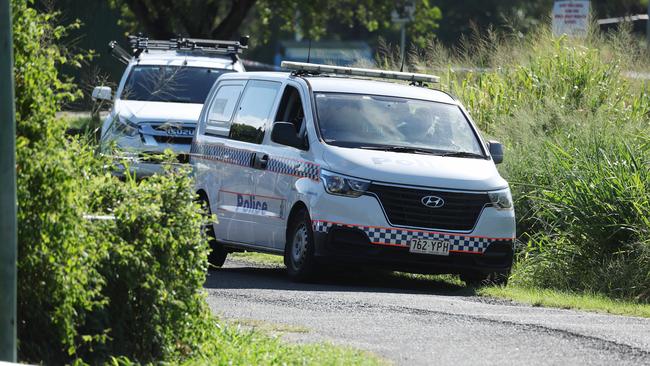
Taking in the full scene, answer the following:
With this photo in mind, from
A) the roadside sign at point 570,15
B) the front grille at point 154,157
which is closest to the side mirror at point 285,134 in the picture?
the front grille at point 154,157

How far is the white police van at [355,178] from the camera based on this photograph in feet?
39.9

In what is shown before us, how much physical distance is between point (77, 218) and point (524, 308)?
479 centimetres

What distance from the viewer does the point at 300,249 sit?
41.3ft

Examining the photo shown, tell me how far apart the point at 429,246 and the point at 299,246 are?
3.87 ft

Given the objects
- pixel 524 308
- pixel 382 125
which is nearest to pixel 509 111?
pixel 382 125

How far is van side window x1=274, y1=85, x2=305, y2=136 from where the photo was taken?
43.8ft

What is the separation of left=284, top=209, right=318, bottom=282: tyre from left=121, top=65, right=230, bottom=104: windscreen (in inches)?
258

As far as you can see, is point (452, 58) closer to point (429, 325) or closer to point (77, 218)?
point (429, 325)

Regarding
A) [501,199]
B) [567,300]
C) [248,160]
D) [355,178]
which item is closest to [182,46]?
[248,160]

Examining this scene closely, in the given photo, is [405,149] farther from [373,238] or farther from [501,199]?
[373,238]

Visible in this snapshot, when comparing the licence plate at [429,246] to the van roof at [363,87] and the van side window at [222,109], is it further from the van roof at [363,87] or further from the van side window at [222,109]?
the van side window at [222,109]

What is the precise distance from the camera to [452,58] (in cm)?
1998

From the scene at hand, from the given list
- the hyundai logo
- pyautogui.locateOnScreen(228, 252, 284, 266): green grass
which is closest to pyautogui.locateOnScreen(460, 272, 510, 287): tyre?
the hyundai logo

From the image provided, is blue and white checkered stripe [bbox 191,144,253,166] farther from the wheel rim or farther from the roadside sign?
the roadside sign
